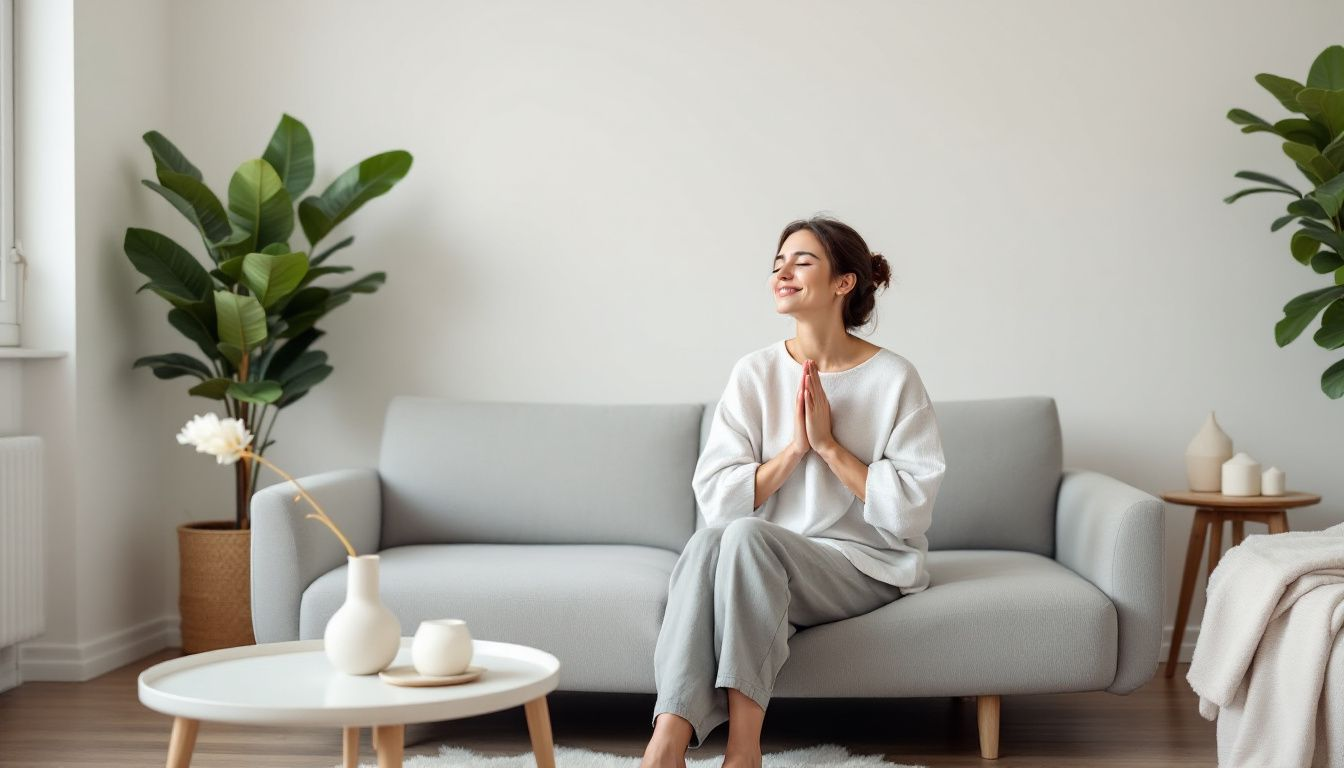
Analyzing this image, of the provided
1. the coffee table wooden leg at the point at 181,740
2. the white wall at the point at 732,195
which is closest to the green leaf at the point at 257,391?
the white wall at the point at 732,195

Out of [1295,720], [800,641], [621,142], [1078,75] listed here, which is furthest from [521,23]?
[1295,720]

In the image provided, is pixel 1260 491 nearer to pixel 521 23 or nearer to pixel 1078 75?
pixel 1078 75

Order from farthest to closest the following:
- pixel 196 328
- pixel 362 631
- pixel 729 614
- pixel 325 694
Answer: pixel 196 328
pixel 729 614
pixel 362 631
pixel 325 694

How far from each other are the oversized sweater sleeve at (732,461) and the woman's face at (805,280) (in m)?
0.21

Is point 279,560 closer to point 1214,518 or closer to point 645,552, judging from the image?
point 645,552

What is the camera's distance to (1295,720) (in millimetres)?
2307

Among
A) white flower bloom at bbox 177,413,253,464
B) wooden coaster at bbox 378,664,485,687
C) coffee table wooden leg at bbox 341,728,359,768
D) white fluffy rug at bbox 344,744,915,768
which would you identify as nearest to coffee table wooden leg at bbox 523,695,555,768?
wooden coaster at bbox 378,664,485,687

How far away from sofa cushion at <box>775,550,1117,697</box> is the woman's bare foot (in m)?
0.37

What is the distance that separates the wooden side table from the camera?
10.9 ft

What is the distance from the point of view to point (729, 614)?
2.40 m

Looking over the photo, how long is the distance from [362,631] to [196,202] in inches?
83.5

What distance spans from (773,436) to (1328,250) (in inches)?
72.7

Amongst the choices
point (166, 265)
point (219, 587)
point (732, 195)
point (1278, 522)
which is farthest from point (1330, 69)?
point (219, 587)

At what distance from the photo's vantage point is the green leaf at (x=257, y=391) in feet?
11.1
